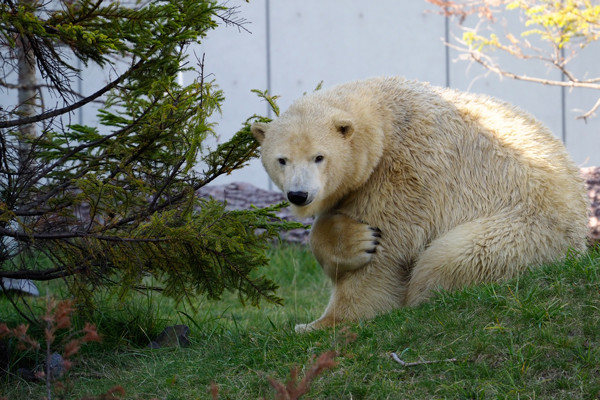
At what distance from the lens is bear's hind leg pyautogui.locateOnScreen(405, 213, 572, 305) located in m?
4.21

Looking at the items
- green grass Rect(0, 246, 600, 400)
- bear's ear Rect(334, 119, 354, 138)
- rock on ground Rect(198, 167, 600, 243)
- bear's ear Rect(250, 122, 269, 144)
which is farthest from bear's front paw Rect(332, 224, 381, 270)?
rock on ground Rect(198, 167, 600, 243)

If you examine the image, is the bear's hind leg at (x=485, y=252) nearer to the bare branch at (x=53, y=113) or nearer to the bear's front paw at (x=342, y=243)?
the bear's front paw at (x=342, y=243)

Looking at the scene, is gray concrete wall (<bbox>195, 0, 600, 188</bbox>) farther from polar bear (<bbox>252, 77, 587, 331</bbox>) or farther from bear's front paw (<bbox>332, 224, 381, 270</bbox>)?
bear's front paw (<bbox>332, 224, 381, 270</bbox>)

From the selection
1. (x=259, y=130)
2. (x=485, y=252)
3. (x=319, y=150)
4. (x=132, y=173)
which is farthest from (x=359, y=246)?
(x=132, y=173)

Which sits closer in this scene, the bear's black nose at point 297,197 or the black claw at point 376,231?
the bear's black nose at point 297,197

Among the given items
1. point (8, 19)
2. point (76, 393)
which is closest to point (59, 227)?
point (76, 393)

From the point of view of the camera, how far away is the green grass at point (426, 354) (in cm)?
313

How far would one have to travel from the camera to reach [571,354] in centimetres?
319

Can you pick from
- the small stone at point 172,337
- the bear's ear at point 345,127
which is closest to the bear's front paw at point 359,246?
the bear's ear at point 345,127

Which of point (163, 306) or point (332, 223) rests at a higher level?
point (332, 223)

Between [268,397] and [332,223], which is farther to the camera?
[332,223]

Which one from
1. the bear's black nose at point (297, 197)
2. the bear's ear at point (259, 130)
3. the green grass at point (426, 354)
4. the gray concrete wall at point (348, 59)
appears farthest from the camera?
the gray concrete wall at point (348, 59)

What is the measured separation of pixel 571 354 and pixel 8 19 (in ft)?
10.1

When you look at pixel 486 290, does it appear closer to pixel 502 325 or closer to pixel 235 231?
pixel 502 325
